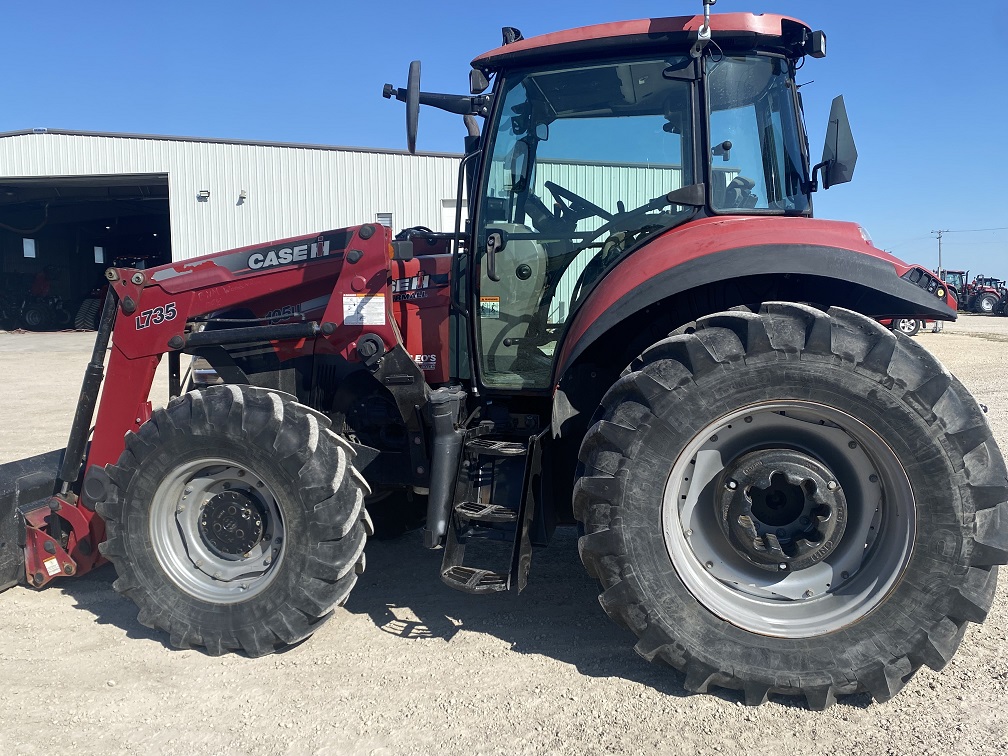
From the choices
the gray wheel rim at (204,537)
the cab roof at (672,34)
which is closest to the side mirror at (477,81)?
the cab roof at (672,34)

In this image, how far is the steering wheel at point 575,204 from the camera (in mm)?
3533

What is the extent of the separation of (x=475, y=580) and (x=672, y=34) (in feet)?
8.19

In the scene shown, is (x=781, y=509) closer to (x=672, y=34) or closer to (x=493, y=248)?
(x=493, y=248)

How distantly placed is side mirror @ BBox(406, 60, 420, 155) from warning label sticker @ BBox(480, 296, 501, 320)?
817 mm

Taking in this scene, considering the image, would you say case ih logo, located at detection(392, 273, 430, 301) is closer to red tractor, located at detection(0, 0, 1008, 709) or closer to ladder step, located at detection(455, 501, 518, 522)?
red tractor, located at detection(0, 0, 1008, 709)

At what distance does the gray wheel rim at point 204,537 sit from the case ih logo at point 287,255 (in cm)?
110

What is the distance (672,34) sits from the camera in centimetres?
334

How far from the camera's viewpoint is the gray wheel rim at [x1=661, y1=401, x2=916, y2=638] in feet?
9.33

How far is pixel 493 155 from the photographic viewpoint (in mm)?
3660

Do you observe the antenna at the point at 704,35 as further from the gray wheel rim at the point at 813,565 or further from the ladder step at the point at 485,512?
the ladder step at the point at 485,512

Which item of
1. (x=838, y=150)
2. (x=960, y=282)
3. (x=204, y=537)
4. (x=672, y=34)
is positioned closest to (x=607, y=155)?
(x=672, y=34)

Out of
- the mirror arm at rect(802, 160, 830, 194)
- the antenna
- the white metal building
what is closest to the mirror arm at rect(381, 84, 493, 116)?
the antenna

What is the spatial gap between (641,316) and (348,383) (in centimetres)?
162

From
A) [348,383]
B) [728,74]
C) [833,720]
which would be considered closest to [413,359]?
[348,383]
